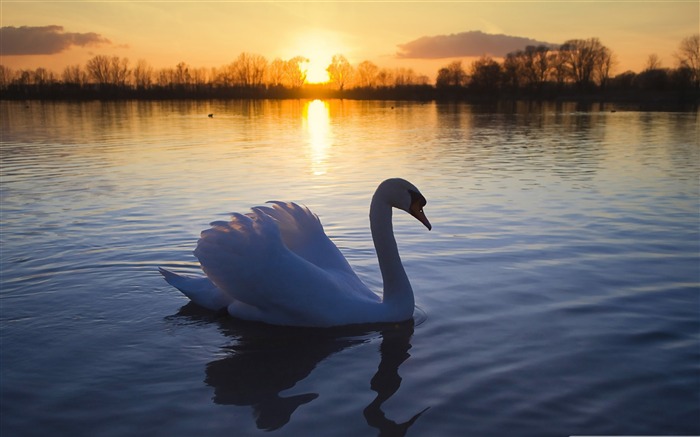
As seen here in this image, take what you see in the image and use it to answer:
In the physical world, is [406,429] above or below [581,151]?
below

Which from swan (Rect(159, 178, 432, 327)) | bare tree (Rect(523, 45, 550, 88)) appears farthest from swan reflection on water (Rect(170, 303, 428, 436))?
bare tree (Rect(523, 45, 550, 88))

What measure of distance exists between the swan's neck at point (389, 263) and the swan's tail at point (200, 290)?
1506 millimetres

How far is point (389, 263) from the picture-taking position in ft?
19.7

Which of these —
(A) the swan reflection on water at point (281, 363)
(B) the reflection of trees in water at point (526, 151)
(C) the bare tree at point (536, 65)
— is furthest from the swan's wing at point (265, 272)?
(C) the bare tree at point (536, 65)

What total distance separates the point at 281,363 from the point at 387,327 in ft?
3.88

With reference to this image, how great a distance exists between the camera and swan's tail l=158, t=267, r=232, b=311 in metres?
6.13

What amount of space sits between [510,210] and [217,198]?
18.6 ft

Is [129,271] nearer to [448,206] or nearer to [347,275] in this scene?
[347,275]

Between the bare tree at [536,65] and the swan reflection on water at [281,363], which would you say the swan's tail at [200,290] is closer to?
the swan reflection on water at [281,363]

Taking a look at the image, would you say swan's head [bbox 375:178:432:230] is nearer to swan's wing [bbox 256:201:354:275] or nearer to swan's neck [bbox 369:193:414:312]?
swan's neck [bbox 369:193:414:312]

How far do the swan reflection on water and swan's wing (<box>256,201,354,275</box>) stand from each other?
0.73m

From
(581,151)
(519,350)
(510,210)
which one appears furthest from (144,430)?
(581,151)

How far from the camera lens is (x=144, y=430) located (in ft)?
13.6

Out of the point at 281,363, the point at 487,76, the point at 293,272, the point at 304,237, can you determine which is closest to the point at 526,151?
the point at 304,237
